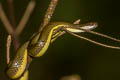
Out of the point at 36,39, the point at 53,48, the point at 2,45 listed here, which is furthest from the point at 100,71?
the point at 36,39

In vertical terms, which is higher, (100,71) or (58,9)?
(58,9)

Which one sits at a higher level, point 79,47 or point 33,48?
point 33,48

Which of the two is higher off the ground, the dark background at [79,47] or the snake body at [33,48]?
the snake body at [33,48]

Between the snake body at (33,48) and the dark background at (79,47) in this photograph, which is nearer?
the snake body at (33,48)

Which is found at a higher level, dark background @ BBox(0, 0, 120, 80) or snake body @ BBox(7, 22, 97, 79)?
snake body @ BBox(7, 22, 97, 79)

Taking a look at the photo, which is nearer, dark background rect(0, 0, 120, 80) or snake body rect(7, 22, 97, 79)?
snake body rect(7, 22, 97, 79)

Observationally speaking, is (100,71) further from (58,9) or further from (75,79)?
(75,79)

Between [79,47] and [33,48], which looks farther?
[79,47]

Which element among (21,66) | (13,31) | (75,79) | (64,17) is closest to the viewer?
(21,66)
